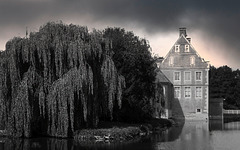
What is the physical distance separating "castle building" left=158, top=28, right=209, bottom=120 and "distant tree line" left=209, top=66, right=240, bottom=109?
1707 cm

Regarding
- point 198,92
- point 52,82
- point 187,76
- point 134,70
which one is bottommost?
point 198,92

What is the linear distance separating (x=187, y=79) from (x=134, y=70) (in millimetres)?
20998

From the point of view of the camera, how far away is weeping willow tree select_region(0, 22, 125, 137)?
1794cm

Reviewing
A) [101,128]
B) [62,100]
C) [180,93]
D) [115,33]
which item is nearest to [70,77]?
[62,100]

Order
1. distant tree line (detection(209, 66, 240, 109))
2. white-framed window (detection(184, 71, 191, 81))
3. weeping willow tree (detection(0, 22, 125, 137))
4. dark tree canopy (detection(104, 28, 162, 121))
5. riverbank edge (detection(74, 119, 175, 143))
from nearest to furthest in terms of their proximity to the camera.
Result: weeping willow tree (detection(0, 22, 125, 137))
riverbank edge (detection(74, 119, 175, 143))
dark tree canopy (detection(104, 28, 162, 121))
white-framed window (detection(184, 71, 191, 81))
distant tree line (detection(209, 66, 240, 109))

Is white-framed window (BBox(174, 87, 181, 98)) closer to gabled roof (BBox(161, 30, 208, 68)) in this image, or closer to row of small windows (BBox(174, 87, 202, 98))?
row of small windows (BBox(174, 87, 202, 98))

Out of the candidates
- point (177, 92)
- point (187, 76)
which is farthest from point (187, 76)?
point (177, 92)

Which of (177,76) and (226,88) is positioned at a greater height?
(177,76)

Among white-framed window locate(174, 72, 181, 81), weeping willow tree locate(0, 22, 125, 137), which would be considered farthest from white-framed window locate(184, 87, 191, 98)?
weeping willow tree locate(0, 22, 125, 137)

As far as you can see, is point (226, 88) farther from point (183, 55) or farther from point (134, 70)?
point (134, 70)

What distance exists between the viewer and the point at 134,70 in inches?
989

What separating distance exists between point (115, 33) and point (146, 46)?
7.75 feet

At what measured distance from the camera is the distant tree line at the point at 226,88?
204 ft

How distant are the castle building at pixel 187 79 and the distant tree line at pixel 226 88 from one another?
672 inches
